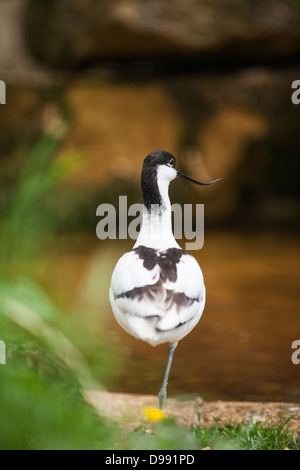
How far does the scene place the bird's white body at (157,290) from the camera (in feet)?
3.31

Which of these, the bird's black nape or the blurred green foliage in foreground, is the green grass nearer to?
the bird's black nape

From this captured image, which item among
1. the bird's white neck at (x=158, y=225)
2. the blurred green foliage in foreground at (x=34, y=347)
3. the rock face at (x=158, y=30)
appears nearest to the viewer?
the blurred green foliage in foreground at (x=34, y=347)

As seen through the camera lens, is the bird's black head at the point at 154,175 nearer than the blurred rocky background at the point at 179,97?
Yes

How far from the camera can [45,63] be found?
4.14 metres

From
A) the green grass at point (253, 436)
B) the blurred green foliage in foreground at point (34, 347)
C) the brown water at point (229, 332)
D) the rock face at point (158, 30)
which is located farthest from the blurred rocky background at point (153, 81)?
the blurred green foliage in foreground at point (34, 347)

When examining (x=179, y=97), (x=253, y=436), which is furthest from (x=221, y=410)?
(x=179, y=97)

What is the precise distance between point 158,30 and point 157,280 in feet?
10.3

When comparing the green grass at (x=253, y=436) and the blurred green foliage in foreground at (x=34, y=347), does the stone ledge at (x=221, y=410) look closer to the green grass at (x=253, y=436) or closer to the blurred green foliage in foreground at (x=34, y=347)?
the green grass at (x=253, y=436)

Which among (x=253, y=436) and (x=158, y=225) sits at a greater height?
(x=158, y=225)

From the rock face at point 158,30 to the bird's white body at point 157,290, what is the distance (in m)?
2.97

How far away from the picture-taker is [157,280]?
1041 mm

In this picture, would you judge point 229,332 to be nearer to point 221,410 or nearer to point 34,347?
point 221,410

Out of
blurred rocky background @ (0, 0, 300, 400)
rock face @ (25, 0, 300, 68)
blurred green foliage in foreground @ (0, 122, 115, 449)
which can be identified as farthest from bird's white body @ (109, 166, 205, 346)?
rock face @ (25, 0, 300, 68)

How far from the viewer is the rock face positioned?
3824 millimetres
